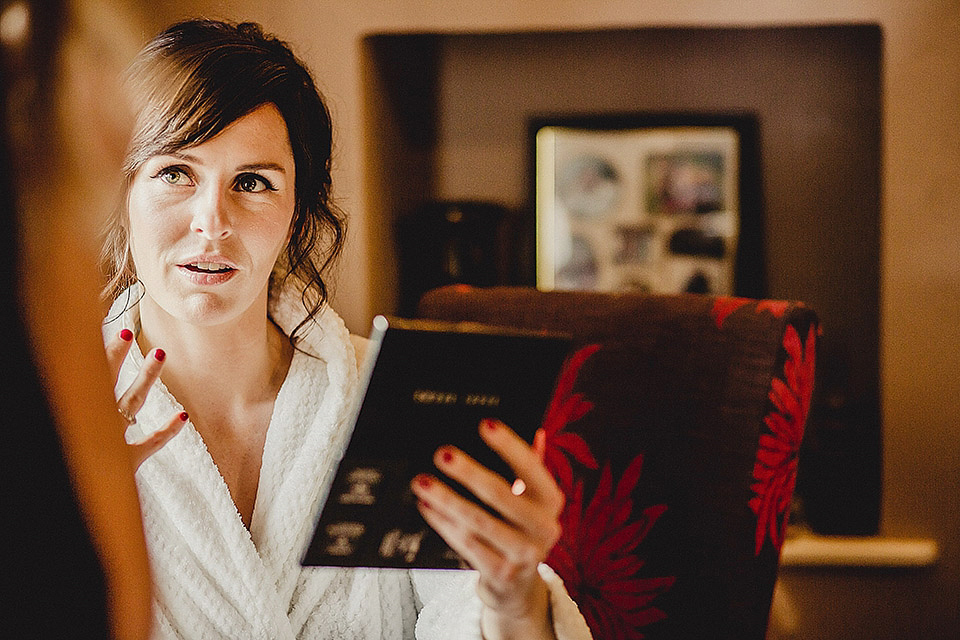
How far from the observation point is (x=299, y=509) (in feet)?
2.90

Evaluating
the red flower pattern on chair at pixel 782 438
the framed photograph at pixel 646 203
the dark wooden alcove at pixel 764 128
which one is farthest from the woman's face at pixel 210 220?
the framed photograph at pixel 646 203

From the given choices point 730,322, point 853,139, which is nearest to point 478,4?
point 853,139

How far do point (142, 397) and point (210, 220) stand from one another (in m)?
0.18

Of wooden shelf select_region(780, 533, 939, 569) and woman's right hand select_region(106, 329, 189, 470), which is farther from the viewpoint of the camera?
wooden shelf select_region(780, 533, 939, 569)

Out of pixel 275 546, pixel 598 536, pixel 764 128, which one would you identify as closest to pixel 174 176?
pixel 275 546

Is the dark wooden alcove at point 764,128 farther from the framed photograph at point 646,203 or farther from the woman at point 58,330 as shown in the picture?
the woman at point 58,330

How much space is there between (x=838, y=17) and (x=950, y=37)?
9.8 inches

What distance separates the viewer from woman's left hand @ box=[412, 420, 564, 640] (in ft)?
1.96

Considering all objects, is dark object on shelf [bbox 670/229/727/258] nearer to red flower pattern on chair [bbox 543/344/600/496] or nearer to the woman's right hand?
red flower pattern on chair [bbox 543/344/600/496]

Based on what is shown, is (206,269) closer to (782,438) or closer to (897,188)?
(782,438)

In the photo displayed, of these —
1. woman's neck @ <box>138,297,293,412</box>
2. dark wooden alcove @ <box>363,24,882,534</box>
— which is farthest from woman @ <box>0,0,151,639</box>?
dark wooden alcove @ <box>363,24,882,534</box>

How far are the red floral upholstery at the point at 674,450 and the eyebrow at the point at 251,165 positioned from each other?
1.01 feet

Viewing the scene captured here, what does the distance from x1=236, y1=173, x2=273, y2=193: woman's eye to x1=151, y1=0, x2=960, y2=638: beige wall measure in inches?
38.4

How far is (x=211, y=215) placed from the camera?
0.80 metres
